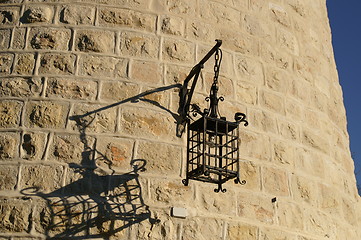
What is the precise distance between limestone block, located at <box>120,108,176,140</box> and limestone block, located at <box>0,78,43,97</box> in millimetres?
607

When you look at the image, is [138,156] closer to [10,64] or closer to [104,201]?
[104,201]

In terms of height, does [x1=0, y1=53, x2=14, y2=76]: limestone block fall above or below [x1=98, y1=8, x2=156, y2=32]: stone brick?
below

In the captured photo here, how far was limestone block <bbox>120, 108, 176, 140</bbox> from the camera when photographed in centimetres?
382

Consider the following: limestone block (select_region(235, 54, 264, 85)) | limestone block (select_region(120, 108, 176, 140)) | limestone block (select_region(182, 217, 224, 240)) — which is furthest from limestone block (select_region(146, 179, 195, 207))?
limestone block (select_region(235, 54, 264, 85))

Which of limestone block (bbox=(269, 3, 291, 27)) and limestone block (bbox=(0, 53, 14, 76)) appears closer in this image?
limestone block (bbox=(0, 53, 14, 76))

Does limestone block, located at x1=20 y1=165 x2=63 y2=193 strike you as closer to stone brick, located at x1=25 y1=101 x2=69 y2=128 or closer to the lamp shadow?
the lamp shadow

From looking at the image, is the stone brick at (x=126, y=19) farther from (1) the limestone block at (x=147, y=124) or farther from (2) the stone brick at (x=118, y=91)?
(1) the limestone block at (x=147, y=124)

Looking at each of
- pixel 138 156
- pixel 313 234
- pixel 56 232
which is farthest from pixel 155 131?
pixel 313 234

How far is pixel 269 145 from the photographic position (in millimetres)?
4289

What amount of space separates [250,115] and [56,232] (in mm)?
1673

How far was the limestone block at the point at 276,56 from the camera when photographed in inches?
184

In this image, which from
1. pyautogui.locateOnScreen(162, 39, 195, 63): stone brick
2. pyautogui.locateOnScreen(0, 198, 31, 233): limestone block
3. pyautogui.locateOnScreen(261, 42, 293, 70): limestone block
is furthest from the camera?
pyautogui.locateOnScreen(261, 42, 293, 70): limestone block

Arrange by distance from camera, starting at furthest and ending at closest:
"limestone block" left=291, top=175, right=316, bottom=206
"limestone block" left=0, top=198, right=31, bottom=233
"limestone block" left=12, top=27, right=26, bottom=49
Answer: "limestone block" left=291, top=175, right=316, bottom=206, "limestone block" left=12, top=27, right=26, bottom=49, "limestone block" left=0, top=198, right=31, bottom=233

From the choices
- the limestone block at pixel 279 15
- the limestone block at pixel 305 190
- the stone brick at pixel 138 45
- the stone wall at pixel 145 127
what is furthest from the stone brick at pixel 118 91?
the limestone block at pixel 279 15
